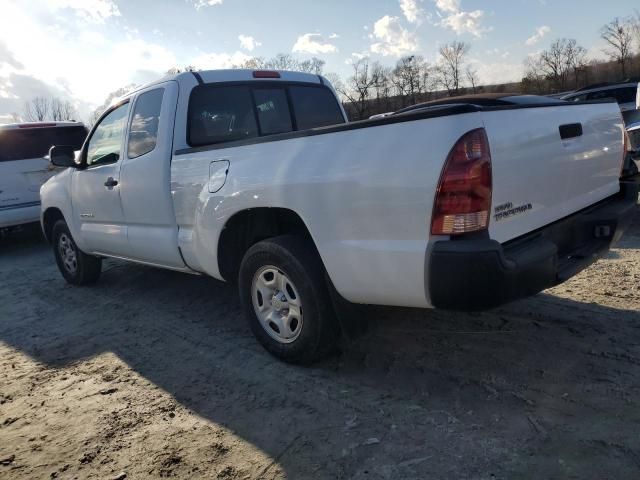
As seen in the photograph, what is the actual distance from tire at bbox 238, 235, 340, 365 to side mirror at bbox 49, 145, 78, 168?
2846mm

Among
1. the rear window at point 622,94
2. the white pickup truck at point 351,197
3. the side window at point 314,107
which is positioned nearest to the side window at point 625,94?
the rear window at point 622,94

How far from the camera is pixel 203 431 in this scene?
9.11ft

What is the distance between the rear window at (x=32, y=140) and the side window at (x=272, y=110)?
5.00 meters

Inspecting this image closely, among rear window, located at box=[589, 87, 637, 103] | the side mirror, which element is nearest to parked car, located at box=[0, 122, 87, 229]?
the side mirror

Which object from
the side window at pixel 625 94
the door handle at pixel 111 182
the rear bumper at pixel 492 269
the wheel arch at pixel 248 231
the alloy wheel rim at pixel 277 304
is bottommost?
the alloy wheel rim at pixel 277 304

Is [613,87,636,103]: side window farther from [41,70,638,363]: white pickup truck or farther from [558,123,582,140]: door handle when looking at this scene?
[558,123,582,140]: door handle

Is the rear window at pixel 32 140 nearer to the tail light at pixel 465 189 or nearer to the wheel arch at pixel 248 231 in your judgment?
the wheel arch at pixel 248 231

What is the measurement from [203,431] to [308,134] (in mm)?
1716

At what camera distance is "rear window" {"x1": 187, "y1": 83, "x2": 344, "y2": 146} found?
4.18m

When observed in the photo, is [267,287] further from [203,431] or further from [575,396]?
[575,396]

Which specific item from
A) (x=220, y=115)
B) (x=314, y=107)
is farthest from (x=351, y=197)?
(x=314, y=107)

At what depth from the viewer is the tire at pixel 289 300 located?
309 cm

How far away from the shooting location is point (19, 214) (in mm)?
8461

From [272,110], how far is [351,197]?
2.21 m
